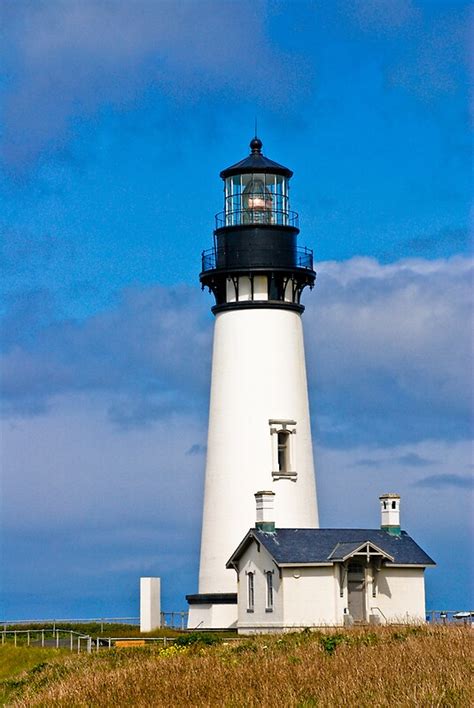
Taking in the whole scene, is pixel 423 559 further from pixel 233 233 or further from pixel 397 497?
pixel 233 233

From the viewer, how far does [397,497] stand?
4247 centimetres

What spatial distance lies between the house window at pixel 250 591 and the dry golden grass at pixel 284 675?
7.55 m

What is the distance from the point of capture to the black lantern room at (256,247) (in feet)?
138

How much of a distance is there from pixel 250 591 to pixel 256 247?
31.4 ft

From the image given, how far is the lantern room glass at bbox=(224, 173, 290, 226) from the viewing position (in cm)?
4291

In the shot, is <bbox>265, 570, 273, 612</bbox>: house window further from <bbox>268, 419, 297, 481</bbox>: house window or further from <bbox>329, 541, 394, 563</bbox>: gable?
<bbox>268, 419, 297, 481</bbox>: house window

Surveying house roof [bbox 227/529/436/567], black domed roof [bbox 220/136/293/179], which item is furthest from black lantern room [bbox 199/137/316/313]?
house roof [bbox 227/529/436/567]

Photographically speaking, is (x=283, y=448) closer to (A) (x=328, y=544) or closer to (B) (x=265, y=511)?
(B) (x=265, y=511)

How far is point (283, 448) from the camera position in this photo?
41781 millimetres

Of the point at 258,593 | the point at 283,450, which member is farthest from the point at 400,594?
the point at 283,450

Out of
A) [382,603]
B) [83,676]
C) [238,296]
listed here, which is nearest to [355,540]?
[382,603]

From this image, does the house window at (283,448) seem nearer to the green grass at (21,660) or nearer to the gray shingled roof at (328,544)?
the gray shingled roof at (328,544)

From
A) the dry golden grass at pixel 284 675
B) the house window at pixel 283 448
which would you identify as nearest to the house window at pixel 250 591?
the house window at pixel 283 448

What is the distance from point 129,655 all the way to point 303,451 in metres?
11.4
